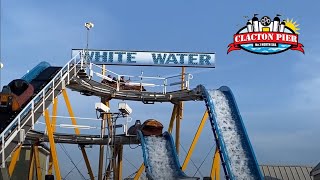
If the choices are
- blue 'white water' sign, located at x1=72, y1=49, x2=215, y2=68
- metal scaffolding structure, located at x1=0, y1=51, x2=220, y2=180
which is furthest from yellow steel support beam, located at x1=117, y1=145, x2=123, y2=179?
blue 'white water' sign, located at x1=72, y1=49, x2=215, y2=68

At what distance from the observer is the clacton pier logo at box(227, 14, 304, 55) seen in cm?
3531

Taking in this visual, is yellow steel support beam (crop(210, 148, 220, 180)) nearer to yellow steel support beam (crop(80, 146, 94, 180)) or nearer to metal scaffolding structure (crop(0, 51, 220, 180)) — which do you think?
metal scaffolding structure (crop(0, 51, 220, 180))

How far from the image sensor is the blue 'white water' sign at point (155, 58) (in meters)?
36.2

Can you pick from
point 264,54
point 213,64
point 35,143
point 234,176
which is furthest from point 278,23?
point 35,143

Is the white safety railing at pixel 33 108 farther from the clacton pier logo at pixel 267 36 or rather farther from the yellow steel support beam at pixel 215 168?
the clacton pier logo at pixel 267 36

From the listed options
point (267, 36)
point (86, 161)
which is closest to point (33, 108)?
point (86, 161)

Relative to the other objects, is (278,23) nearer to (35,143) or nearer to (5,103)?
(35,143)

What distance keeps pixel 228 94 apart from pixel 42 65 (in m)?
11.4

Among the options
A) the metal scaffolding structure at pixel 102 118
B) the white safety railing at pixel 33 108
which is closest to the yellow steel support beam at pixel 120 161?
the metal scaffolding structure at pixel 102 118

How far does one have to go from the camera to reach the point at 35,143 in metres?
31.7

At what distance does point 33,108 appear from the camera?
68.0 ft

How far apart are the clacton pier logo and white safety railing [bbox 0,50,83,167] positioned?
44.1ft

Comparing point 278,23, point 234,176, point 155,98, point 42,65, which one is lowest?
point 234,176

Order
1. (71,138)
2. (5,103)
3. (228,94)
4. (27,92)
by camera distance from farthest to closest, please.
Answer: (71,138)
(228,94)
(27,92)
(5,103)
